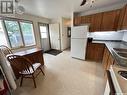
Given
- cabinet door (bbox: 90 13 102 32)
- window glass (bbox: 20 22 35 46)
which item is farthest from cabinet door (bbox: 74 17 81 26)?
window glass (bbox: 20 22 35 46)

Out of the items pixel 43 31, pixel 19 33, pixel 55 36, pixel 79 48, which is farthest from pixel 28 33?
pixel 79 48

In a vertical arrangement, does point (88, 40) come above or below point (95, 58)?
above

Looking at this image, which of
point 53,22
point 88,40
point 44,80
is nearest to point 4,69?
point 44,80

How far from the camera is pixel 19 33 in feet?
11.5

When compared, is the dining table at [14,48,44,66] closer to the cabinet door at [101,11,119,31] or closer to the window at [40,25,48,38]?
the window at [40,25,48,38]

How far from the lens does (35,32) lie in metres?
4.25

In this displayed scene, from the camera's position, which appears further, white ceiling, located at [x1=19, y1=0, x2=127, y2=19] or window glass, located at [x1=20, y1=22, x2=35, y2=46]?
window glass, located at [x1=20, y1=22, x2=35, y2=46]

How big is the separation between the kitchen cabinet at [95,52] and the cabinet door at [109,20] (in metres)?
0.75

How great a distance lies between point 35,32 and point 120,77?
4377 mm

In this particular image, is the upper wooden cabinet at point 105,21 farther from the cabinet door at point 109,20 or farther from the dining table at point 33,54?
the dining table at point 33,54

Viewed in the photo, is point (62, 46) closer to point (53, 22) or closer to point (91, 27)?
point (53, 22)

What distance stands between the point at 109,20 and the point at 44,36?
393 cm

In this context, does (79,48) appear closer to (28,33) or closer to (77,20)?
(77,20)

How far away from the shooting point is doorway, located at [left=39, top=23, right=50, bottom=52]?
4.85 metres
